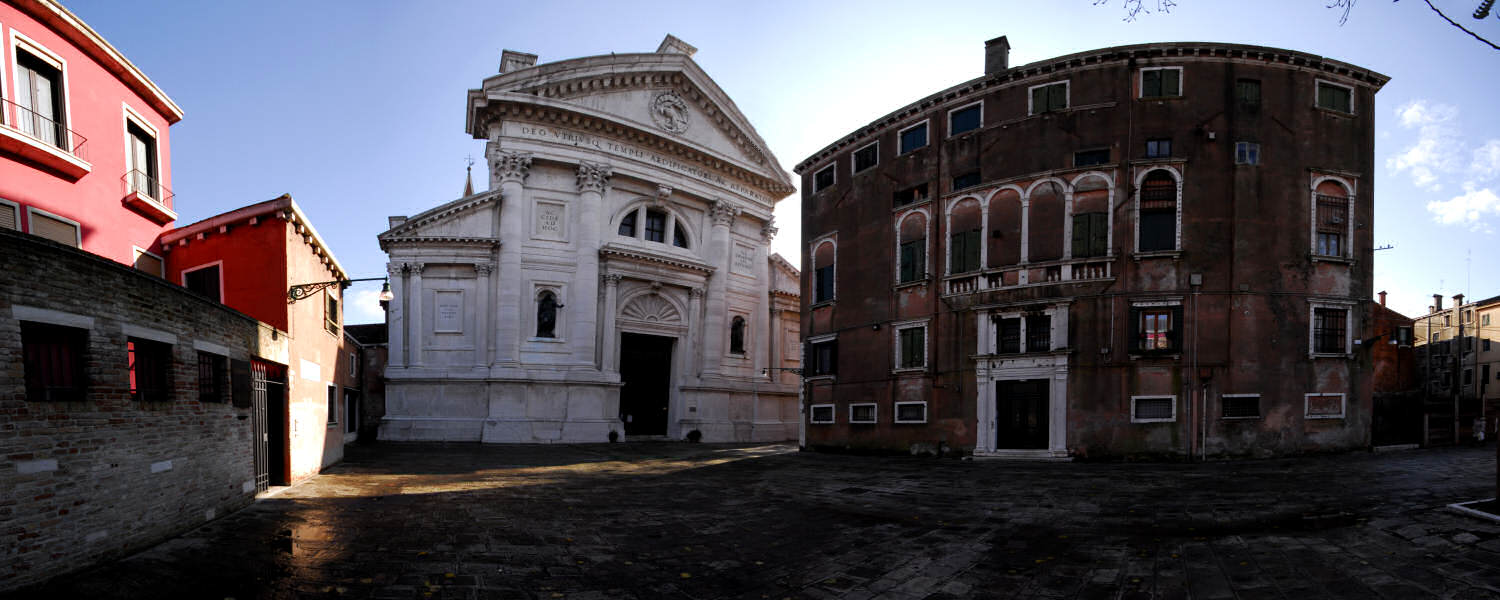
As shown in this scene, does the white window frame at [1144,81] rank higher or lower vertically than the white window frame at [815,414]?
higher

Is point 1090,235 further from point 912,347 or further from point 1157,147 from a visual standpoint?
point 912,347

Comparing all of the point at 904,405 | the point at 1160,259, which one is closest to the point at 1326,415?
the point at 1160,259

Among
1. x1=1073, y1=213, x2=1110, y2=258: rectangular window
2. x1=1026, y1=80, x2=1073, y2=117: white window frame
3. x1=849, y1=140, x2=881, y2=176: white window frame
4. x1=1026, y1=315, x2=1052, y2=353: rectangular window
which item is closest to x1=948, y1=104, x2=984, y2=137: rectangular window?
x1=1026, y1=80, x2=1073, y2=117: white window frame

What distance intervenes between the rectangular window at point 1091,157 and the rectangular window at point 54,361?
20736mm

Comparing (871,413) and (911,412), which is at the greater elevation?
(911,412)

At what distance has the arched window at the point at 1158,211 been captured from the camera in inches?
754

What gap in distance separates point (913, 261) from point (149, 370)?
62.4 ft

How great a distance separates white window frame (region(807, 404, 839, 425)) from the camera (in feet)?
82.1

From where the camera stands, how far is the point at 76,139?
13.5 meters

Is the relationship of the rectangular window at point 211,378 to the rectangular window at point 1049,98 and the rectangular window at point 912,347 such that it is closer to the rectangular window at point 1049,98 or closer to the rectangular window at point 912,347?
the rectangular window at point 912,347

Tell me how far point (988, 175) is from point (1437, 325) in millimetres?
41997

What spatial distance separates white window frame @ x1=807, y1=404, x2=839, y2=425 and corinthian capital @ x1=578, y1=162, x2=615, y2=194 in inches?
535

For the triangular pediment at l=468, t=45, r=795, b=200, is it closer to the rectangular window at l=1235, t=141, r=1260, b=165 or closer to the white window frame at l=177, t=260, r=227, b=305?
the white window frame at l=177, t=260, r=227, b=305

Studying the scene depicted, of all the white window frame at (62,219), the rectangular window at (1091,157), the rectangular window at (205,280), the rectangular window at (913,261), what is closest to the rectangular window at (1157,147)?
the rectangular window at (1091,157)
